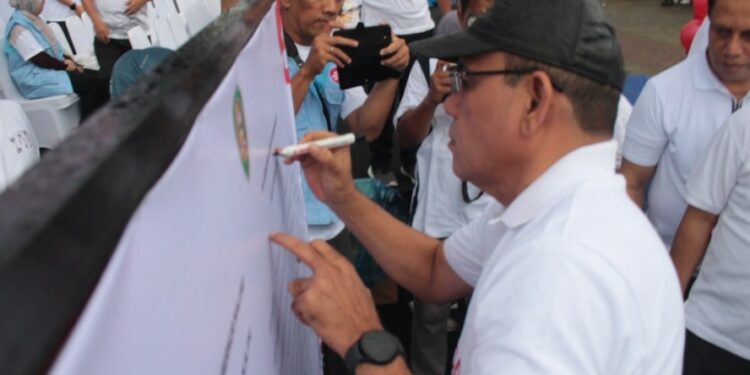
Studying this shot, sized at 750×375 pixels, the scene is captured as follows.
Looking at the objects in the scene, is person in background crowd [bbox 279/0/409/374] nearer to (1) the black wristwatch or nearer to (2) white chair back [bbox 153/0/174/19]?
(1) the black wristwatch

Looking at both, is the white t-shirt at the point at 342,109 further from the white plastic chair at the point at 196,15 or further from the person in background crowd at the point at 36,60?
the white plastic chair at the point at 196,15

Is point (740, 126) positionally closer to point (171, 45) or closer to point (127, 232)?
point (127, 232)

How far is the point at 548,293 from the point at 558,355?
75 millimetres

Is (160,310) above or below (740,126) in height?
above

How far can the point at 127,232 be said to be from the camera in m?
0.32

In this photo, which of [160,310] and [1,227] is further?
[160,310]

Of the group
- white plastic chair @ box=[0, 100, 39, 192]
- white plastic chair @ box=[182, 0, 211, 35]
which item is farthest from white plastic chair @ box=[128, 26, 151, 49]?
white plastic chair @ box=[0, 100, 39, 192]

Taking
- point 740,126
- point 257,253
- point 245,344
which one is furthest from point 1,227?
point 740,126

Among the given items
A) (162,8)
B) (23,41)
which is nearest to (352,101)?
(23,41)

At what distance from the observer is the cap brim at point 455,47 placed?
1010 millimetres

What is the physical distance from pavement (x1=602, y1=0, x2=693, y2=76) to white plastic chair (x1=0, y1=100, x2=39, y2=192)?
210 inches

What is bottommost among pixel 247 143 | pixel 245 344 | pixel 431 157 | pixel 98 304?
pixel 431 157

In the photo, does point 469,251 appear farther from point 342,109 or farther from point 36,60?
point 36,60

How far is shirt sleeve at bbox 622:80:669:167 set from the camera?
1.94m
